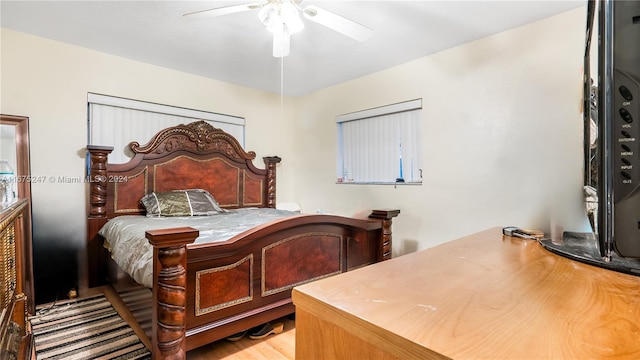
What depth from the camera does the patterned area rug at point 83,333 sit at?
176 centimetres

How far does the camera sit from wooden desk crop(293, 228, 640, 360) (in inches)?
15.9

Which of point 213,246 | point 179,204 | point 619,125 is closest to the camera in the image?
point 619,125

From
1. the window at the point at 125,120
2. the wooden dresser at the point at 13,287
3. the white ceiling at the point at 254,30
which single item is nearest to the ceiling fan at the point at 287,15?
the white ceiling at the point at 254,30

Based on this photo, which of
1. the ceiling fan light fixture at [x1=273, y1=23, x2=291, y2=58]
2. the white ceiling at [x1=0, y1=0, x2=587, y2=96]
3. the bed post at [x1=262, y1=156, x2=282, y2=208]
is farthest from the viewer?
the bed post at [x1=262, y1=156, x2=282, y2=208]

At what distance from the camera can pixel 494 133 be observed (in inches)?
99.2

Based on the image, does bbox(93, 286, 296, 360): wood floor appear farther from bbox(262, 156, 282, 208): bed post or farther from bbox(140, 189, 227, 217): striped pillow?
bbox(262, 156, 282, 208): bed post

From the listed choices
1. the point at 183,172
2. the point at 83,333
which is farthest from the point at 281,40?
the point at 83,333

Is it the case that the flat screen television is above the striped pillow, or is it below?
above

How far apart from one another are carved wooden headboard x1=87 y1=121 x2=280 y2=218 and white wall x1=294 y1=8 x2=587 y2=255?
58.7 inches

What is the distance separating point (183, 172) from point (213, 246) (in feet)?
6.56

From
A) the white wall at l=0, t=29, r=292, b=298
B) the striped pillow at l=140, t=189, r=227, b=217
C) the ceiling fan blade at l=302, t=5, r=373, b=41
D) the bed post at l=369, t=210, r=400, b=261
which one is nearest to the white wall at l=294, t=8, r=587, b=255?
the bed post at l=369, t=210, r=400, b=261

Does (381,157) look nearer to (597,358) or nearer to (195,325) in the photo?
(195,325)

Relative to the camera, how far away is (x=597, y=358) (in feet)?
1.24

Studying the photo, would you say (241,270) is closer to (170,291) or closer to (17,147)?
(170,291)
